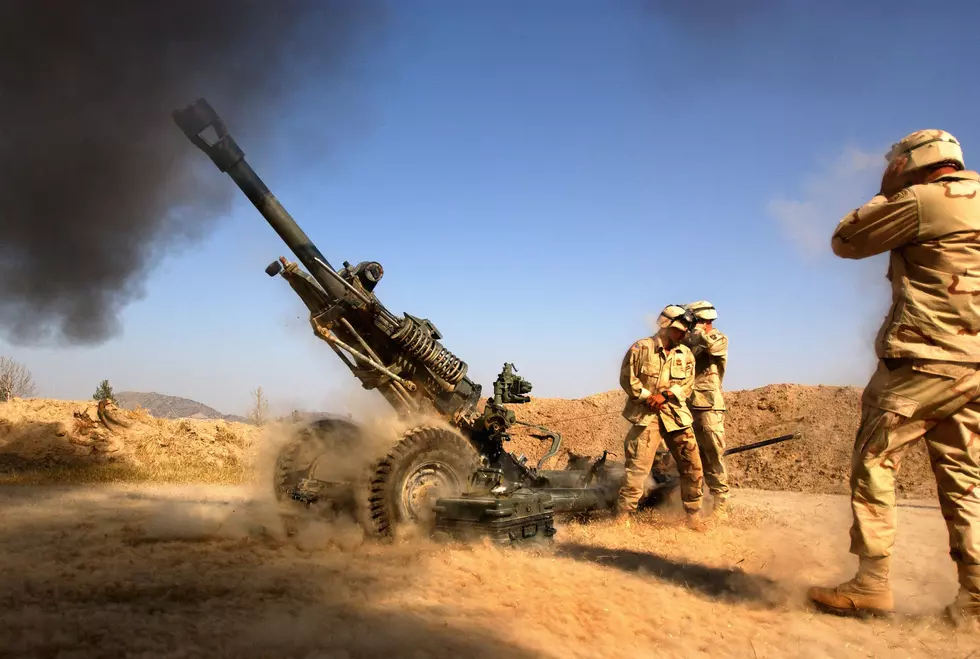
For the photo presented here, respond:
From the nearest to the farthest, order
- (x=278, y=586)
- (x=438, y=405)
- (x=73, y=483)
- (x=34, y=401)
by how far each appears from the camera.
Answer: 1. (x=278, y=586)
2. (x=438, y=405)
3. (x=73, y=483)
4. (x=34, y=401)

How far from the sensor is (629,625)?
3285 millimetres

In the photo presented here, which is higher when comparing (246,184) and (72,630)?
(246,184)

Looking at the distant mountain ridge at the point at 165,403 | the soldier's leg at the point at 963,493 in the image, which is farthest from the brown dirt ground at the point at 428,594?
the distant mountain ridge at the point at 165,403

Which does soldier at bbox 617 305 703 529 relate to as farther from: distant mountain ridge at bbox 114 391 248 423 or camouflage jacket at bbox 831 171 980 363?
distant mountain ridge at bbox 114 391 248 423

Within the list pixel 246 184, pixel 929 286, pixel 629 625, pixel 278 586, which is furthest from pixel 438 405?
pixel 929 286

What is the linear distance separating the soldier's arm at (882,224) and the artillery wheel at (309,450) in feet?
14.1

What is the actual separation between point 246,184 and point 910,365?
212 inches

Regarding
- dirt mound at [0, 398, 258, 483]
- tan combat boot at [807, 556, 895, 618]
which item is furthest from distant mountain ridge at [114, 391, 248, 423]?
tan combat boot at [807, 556, 895, 618]

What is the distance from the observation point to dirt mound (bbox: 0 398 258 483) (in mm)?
12180

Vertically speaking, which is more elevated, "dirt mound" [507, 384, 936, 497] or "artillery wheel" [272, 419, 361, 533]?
"dirt mound" [507, 384, 936, 497]

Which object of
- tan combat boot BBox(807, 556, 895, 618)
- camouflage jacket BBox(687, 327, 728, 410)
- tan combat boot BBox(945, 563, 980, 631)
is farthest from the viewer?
camouflage jacket BBox(687, 327, 728, 410)

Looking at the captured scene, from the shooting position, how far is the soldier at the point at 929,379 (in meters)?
3.38

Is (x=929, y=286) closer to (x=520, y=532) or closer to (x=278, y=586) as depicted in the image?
(x=520, y=532)

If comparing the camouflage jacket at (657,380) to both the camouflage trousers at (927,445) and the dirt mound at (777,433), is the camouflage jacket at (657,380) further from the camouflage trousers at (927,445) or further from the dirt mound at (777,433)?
the dirt mound at (777,433)
